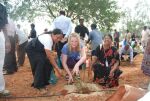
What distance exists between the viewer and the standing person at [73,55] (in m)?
7.27

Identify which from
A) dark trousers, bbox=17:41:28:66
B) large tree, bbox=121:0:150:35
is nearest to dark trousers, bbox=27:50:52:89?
dark trousers, bbox=17:41:28:66

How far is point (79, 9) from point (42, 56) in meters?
15.2

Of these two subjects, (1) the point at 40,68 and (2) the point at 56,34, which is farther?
(1) the point at 40,68

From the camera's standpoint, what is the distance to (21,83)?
321 inches

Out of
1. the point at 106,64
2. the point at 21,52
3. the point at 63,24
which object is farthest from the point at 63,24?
the point at 106,64

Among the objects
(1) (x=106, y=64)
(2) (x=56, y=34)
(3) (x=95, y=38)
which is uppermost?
(2) (x=56, y=34)

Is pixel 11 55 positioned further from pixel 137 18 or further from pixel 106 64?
pixel 137 18

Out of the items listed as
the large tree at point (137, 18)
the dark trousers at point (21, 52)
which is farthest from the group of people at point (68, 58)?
the large tree at point (137, 18)

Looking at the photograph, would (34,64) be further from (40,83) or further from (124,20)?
(124,20)

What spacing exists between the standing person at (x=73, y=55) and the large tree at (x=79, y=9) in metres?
14.5

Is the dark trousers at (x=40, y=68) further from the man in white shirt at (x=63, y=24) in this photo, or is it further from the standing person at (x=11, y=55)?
the man in white shirt at (x=63, y=24)

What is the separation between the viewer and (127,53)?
12.4 m

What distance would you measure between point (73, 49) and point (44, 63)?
29.4 inches

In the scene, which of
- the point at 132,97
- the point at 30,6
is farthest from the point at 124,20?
the point at 132,97
